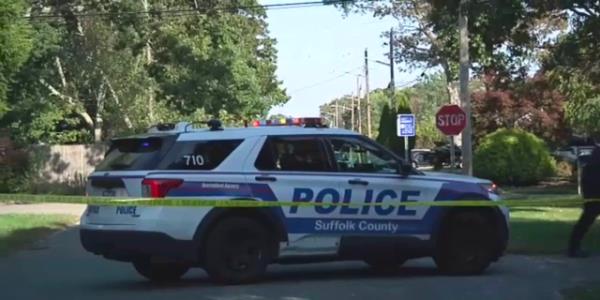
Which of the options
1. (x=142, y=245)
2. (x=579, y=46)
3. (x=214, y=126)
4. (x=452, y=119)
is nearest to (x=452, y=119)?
(x=452, y=119)

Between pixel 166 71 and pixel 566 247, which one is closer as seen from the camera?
pixel 566 247

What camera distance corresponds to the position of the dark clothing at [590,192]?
544 inches

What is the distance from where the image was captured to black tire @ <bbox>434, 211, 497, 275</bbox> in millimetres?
12414

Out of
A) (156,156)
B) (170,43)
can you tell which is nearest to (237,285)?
(156,156)

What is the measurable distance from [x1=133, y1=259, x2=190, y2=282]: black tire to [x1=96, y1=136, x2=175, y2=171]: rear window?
1.33m

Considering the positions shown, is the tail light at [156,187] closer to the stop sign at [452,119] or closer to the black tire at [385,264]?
the black tire at [385,264]

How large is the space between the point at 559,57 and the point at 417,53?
1532 inches

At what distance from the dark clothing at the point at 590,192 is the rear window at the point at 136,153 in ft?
19.7

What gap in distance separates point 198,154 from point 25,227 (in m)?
11.2

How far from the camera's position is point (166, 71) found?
45.1m

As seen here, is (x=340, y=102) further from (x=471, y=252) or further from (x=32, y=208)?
(x=471, y=252)

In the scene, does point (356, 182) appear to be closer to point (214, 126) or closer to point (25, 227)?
point (214, 126)

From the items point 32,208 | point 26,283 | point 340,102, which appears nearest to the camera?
point 26,283

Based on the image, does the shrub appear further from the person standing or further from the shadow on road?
the shadow on road
